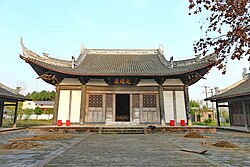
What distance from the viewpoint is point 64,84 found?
42.4ft

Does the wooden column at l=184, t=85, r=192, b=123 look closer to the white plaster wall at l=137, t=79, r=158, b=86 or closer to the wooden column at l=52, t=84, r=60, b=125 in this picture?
the white plaster wall at l=137, t=79, r=158, b=86

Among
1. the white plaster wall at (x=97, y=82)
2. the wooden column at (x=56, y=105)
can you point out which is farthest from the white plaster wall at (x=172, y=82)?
the wooden column at (x=56, y=105)

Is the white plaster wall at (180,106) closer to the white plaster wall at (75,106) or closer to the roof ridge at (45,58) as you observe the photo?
the white plaster wall at (75,106)

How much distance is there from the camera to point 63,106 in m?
12.6

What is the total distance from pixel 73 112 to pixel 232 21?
38.9ft

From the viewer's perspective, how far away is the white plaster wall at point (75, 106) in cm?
1254

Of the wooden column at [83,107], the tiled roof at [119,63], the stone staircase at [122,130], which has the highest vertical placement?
the tiled roof at [119,63]

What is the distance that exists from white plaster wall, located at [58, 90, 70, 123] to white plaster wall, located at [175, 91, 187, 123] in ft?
26.0

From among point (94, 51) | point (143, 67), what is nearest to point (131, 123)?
point (143, 67)

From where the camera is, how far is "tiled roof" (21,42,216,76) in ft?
38.5

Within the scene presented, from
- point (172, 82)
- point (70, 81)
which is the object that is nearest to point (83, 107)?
point (70, 81)

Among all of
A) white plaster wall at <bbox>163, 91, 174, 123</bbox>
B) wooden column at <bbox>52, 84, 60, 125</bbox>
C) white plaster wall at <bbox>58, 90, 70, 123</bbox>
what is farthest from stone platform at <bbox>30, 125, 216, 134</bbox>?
white plaster wall at <bbox>163, 91, 174, 123</bbox>

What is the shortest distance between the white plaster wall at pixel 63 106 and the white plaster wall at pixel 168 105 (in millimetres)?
7048

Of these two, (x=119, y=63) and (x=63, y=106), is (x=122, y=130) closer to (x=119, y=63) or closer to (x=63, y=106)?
(x=63, y=106)
